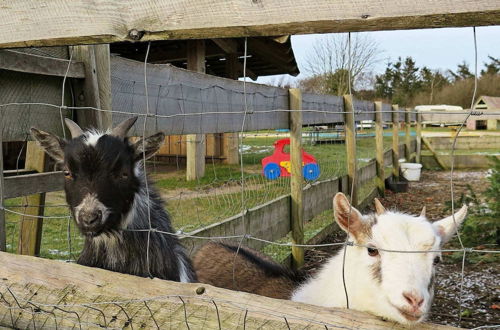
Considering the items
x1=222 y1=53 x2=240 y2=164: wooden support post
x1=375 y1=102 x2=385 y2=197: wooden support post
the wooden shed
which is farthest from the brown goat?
x1=222 y1=53 x2=240 y2=164: wooden support post

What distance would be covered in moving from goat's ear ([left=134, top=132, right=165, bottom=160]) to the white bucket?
38.6 feet

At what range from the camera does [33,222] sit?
399 cm

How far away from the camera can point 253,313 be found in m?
1.70

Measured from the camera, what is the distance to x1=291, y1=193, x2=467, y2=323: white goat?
6.56 feet

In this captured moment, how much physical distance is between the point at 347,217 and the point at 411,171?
38.7 feet

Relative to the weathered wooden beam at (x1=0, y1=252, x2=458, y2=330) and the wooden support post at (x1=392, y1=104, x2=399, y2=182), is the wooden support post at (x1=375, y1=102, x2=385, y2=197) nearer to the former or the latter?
the wooden support post at (x1=392, y1=104, x2=399, y2=182)

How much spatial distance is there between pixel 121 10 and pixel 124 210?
1025 mm

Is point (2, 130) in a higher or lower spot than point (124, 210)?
higher

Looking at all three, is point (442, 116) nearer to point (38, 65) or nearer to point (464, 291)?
point (464, 291)

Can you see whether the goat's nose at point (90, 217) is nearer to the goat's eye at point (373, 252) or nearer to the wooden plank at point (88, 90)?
the wooden plank at point (88, 90)

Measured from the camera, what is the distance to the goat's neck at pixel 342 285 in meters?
2.43

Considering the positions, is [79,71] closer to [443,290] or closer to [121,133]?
[121,133]

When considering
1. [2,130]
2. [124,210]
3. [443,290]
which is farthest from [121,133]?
[443,290]

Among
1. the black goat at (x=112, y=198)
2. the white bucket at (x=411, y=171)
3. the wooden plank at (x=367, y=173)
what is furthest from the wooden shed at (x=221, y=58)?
the black goat at (x=112, y=198)
